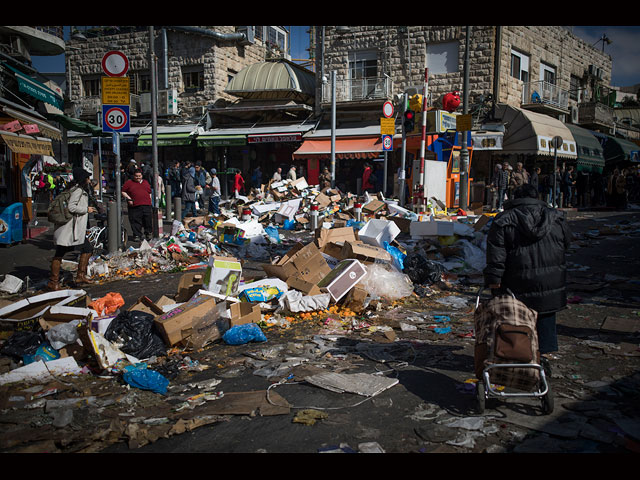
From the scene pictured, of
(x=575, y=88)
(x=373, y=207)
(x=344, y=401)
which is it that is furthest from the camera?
(x=575, y=88)

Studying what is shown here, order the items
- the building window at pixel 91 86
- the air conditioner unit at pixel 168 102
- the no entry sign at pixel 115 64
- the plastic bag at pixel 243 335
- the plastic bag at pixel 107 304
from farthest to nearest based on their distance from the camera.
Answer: the building window at pixel 91 86 < the air conditioner unit at pixel 168 102 < the no entry sign at pixel 115 64 < the plastic bag at pixel 107 304 < the plastic bag at pixel 243 335

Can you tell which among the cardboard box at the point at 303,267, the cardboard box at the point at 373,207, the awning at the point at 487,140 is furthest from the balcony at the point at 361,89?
the cardboard box at the point at 303,267

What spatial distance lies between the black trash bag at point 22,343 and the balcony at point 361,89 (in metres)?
21.7

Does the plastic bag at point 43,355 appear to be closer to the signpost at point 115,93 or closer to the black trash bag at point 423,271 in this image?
the black trash bag at point 423,271

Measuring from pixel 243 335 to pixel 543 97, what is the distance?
25344mm

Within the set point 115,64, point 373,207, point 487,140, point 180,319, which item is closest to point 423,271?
point 180,319

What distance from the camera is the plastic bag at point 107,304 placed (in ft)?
19.3

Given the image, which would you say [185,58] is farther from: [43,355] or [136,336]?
[43,355]

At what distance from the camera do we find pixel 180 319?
→ 4941mm

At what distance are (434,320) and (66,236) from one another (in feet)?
18.3

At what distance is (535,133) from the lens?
2133 centimetres

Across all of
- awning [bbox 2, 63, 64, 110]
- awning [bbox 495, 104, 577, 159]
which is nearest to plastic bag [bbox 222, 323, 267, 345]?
awning [bbox 2, 63, 64, 110]
